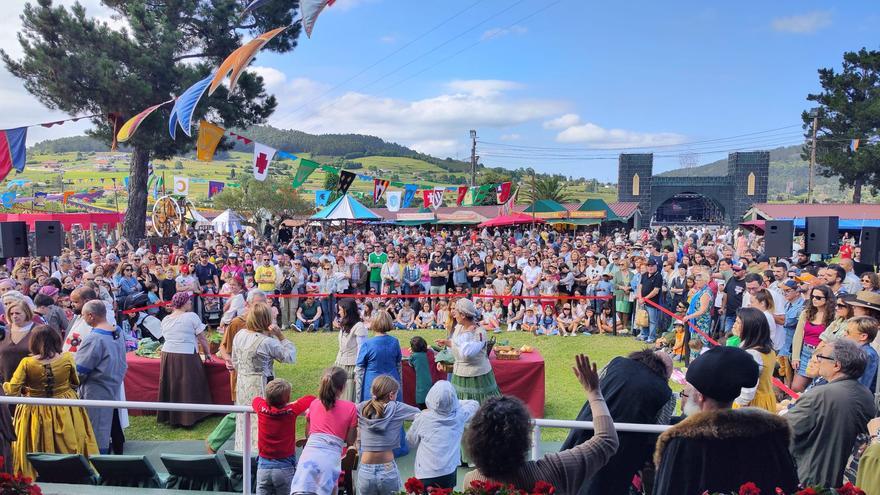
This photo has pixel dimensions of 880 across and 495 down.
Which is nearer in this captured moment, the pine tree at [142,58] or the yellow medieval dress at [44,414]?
the yellow medieval dress at [44,414]

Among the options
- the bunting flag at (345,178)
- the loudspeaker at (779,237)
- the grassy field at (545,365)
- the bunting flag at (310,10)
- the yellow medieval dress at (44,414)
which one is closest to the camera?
the yellow medieval dress at (44,414)

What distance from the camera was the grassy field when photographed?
22.3 ft

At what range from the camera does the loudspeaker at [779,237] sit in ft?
28.9

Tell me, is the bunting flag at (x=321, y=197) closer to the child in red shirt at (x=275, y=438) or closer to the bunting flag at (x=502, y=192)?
the bunting flag at (x=502, y=192)

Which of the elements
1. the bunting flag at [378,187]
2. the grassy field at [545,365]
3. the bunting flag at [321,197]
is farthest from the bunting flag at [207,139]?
the bunting flag at [321,197]

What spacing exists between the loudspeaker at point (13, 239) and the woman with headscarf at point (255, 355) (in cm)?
639

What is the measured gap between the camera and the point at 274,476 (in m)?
3.75

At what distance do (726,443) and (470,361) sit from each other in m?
3.41

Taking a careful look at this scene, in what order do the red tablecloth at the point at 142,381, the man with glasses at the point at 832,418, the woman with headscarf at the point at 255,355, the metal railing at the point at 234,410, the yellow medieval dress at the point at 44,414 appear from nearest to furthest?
the man with glasses at the point at 832,418
the metal railing at the point at 234,410
the yellow medieval dress at the point at 44,414
the woman with headscarf at the point at 255,355
the red tablecloth at the point at 142,381

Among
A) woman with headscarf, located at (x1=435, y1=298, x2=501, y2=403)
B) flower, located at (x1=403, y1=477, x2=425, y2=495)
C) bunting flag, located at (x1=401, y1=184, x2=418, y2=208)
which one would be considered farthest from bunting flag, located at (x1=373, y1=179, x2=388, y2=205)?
flower, located at (x1=403, y1=477, x2=425, y2=495)

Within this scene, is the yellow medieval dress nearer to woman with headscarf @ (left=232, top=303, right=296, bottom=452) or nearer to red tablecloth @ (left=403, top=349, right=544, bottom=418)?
woman with headscarf @ (left=232, top=303, right=296, bottom=452)

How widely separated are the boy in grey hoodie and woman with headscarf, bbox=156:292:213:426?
3607 mm

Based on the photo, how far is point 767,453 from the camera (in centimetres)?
246

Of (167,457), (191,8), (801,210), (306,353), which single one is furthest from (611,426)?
(801,210)
